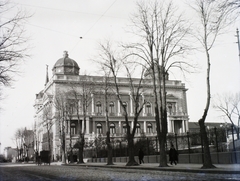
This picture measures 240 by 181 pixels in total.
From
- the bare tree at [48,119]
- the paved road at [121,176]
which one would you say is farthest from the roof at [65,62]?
the paved road at [121,176]

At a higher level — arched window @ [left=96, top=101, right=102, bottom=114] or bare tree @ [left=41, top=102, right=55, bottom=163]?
arched window @ [left=96, top=101, right=102, bottom=114]

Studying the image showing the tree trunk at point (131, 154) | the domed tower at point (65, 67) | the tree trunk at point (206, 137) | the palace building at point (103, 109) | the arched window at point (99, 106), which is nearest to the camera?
the tree trunk at point (206, 137)

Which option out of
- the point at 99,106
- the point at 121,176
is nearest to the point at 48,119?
the point at 99,106

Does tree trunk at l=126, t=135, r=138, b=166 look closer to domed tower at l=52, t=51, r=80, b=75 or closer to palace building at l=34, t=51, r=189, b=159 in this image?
palace building at l=34, t=51, r=189, b=159

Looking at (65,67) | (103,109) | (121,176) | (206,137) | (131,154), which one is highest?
(65,67)

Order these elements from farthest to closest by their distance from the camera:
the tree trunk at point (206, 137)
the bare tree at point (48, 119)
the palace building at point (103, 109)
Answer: the palace building at point (103, 109)
the bare tree at point (48, 119)
the tree trunk at point (206, 137)

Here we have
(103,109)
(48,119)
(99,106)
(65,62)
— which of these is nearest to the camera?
(48,119)

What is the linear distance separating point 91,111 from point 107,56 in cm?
4720

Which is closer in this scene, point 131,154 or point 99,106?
point 131,154

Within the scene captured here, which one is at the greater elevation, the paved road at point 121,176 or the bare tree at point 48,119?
the bare tree at point 48,119

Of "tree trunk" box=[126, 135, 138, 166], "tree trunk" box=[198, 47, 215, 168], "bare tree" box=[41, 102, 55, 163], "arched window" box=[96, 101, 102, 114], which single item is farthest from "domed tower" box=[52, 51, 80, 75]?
"tree trunk" box=[198, 47, 215, 168]

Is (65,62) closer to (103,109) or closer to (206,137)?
(103,109)

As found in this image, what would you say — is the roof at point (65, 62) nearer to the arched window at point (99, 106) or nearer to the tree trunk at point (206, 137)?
the arched window at point (99, 106)

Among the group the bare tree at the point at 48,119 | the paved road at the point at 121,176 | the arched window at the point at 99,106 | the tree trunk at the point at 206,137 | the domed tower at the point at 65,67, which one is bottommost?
the paved road at the point at 121,176
